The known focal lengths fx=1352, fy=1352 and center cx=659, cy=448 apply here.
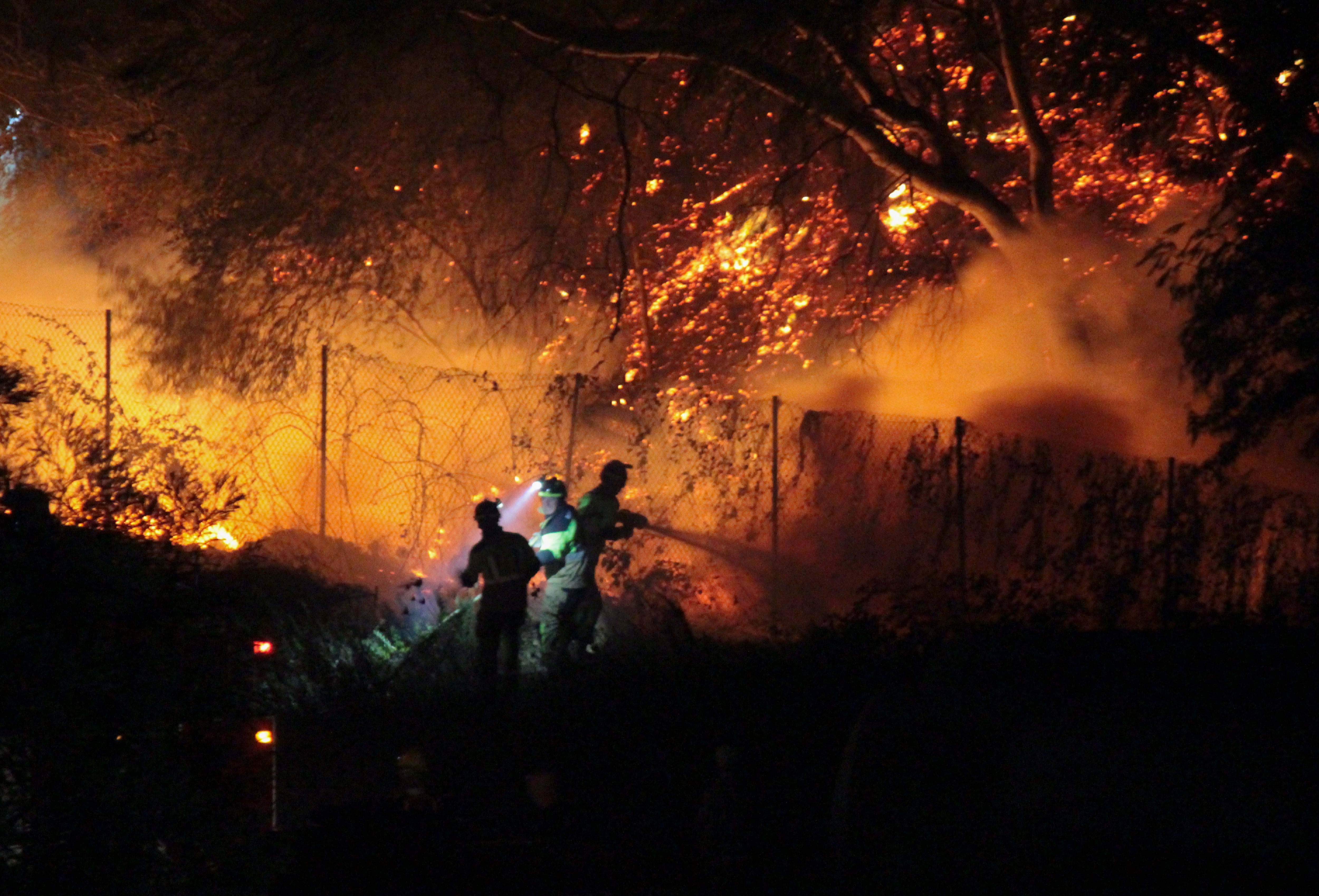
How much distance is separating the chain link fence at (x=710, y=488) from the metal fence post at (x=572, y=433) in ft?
0.09

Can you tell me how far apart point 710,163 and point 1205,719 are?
1277cm

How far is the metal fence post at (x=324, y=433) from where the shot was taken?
1204 cm

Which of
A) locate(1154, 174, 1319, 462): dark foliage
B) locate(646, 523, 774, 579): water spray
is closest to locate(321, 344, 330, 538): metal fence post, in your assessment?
locate(646, 523, 774, 579): water spray

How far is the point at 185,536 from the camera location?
609cm

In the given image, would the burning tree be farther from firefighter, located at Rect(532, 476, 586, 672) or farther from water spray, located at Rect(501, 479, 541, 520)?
firefighter, located at Rect(532, 476, 586, 672)

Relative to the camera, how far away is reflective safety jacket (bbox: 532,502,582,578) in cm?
974

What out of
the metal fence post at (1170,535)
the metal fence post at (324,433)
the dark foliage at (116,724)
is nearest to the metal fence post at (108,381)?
the metal fence post at (324,433)

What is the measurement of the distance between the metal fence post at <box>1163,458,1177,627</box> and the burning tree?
6.29ft

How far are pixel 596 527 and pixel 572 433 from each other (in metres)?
2.39

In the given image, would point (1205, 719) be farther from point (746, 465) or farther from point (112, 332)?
point (112, 332)

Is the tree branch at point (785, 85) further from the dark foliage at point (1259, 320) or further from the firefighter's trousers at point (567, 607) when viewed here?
the firefighter's trousers at point (567, 607)

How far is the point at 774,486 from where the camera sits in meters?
12.1

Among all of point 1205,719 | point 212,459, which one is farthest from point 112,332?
point 1205,719

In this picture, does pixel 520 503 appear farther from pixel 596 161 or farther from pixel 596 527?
pixel 596 161
